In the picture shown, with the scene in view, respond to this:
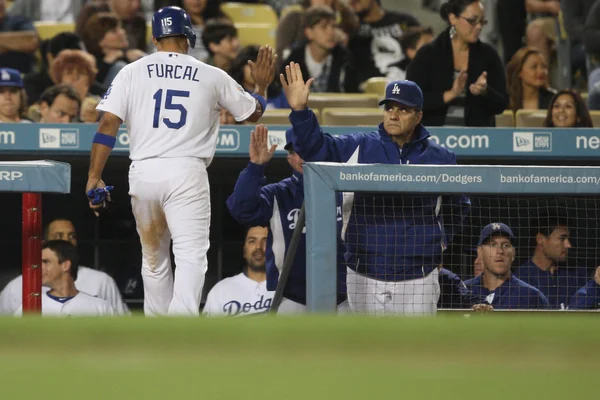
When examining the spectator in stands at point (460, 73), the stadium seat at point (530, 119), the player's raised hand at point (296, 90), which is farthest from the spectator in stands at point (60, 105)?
the stadium seat at point (530, 119)

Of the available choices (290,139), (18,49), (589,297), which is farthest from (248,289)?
(18,49)

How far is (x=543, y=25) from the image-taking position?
1002cm

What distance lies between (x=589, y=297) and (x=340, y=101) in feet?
8.64

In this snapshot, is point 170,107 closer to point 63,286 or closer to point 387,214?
point 387,214

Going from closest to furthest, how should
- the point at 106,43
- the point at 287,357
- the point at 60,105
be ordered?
the point at 287,357 < the point at 60,105 < the point at 106,43

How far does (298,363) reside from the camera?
2.66 m

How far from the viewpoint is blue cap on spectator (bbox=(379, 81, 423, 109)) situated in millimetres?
5949

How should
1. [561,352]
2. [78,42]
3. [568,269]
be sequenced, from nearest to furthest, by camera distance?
[561,352] < [568,269] < [78,42]

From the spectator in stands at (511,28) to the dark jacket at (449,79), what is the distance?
2334 mm

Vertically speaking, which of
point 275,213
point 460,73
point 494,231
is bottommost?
point 494,231

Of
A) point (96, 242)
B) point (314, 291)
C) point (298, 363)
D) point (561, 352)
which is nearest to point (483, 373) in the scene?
point (561, 352)

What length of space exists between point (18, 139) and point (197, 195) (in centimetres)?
186

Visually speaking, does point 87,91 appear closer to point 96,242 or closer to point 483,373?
point 96,242

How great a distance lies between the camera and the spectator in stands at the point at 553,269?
671 centimetres
